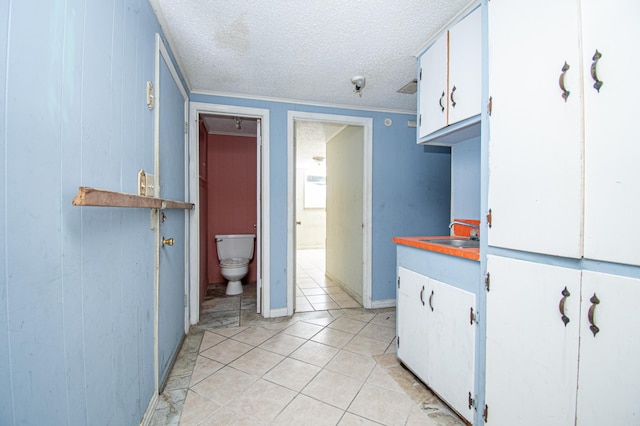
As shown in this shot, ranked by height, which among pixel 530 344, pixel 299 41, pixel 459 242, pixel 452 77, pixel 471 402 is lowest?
pixel 471 402

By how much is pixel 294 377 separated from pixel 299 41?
7.29 ft

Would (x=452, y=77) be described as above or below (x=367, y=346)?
above

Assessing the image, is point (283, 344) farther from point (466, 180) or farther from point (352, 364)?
point (466, 180)

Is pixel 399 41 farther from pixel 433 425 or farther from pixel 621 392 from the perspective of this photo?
pixel 433 425

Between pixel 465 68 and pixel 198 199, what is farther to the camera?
pixel 198 199

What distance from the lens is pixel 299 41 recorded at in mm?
1868

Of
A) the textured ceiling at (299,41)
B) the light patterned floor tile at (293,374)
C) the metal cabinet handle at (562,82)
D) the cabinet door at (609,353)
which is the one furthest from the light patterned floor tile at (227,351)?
the metal cabinet handle at (562,82)

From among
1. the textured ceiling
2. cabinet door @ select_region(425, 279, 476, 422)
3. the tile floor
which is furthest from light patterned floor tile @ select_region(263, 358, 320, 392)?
the textured ceiling

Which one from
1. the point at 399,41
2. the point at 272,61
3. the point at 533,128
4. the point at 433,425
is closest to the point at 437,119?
the point at 399,41

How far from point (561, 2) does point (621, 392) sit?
50.4 inches

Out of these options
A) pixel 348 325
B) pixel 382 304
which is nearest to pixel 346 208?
pixel 382 304

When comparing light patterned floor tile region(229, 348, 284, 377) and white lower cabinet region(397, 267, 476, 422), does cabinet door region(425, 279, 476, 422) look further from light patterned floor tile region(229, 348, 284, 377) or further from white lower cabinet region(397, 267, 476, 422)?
light patterned floor tile region(229, 348, 284, 377)

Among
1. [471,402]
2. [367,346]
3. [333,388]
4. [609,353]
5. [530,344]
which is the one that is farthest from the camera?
[367,346]

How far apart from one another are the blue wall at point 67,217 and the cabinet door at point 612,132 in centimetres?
156
